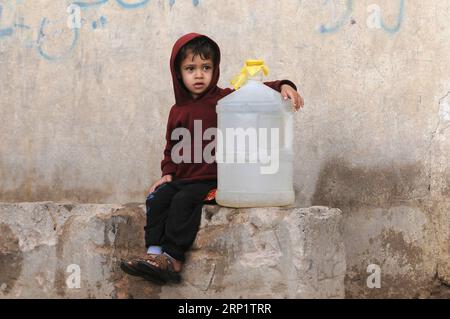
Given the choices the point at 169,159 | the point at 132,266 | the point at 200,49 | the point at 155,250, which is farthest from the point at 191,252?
the point at 200,49

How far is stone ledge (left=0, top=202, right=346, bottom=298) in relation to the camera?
137 inches

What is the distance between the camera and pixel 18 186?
4832 mm

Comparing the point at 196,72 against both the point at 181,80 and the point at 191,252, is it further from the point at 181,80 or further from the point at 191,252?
the point at 191,252

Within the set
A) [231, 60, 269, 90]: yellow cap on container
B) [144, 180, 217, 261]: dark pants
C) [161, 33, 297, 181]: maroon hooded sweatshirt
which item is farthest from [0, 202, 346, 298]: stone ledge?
[231, 60, 269, 90]: yellow cap on container

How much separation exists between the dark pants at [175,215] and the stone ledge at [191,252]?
65mm

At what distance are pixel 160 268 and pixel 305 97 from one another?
144cm

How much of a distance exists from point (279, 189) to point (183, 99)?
67 centimetres

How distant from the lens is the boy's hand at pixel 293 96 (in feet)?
12.0

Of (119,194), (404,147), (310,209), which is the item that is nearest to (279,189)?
(310,209)

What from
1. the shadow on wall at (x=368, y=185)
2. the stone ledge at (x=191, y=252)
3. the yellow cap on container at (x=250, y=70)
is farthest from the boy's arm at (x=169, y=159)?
the shadow on wall at (x=368, y=185)

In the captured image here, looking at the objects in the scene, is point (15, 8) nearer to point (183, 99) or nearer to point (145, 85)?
point (145, 85)

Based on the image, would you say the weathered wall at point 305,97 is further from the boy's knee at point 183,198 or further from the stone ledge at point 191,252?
the boy's knee at point 183,198

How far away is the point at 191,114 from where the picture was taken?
3.84 meters

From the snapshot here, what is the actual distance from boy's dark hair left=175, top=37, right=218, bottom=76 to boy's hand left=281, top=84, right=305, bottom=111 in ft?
1.30
